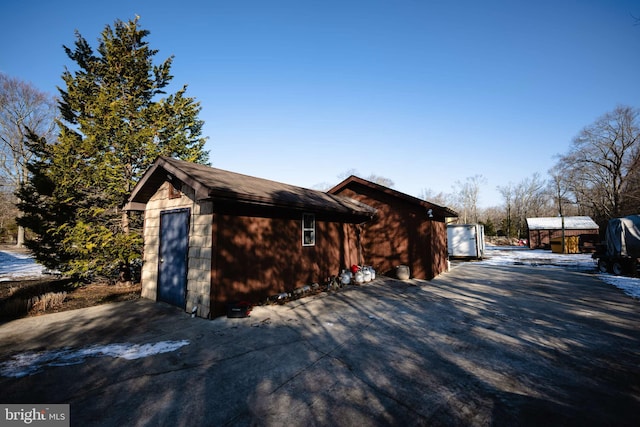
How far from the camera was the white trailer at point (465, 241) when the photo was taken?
2139 centimetres

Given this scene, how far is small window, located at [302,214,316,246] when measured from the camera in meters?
9.94

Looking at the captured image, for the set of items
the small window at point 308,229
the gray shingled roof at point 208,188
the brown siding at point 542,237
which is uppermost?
the gray shingled roof at point 208,188

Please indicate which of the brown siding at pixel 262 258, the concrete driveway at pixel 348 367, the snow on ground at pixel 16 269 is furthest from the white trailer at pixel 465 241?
the snow on ground at pixel 16 269

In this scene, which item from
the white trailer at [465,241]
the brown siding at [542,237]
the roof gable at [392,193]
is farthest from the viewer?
the brown siding at [542,237]

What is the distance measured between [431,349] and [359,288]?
5.66 meters

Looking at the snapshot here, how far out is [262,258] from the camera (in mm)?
8109

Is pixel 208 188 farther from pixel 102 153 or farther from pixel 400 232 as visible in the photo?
pixel 400 232

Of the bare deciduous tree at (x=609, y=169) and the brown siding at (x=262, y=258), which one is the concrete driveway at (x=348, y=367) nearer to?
the brown siding at (x=262, y=258)

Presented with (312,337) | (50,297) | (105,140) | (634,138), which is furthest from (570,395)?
(634,138)

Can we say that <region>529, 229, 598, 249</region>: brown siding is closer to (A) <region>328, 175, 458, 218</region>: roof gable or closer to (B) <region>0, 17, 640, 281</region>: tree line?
(A) <region>328, 175, 458, 218</region>: roof gable

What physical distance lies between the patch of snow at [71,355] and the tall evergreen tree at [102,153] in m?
6.40

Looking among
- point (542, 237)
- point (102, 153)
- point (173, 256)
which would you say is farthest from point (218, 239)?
point (542, 237)

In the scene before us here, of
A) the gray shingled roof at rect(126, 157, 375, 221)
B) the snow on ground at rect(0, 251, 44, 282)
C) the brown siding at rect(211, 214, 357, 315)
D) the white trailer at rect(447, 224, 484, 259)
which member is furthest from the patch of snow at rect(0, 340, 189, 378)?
the white trailer at rect(447, 224, 484, 259)

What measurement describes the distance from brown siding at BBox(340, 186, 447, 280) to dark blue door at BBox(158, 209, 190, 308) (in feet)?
29.8
